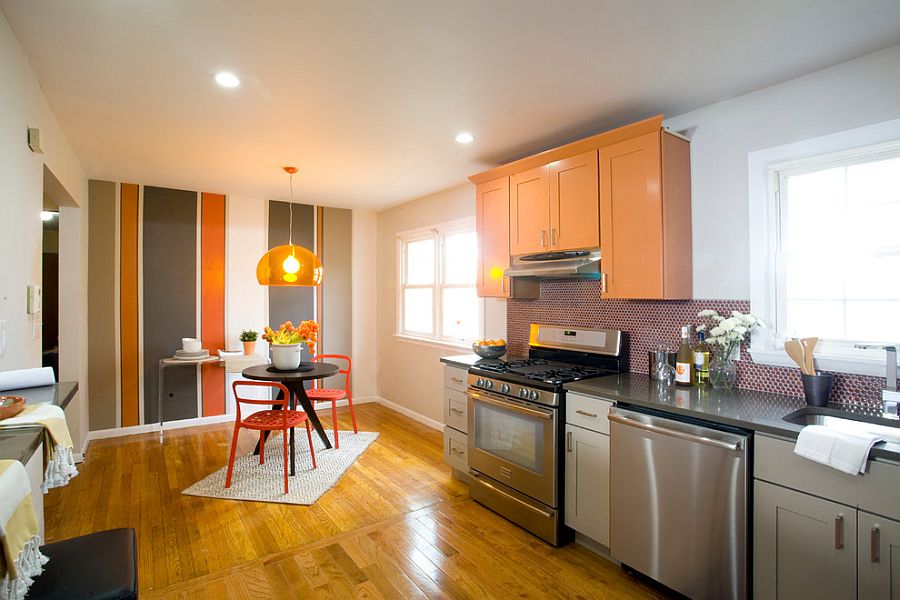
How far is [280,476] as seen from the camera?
143 inches

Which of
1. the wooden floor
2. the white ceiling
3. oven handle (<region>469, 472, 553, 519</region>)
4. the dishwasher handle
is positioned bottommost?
the wooden floor

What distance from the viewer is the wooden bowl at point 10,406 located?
1.25 meters

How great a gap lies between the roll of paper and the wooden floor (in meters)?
1.19

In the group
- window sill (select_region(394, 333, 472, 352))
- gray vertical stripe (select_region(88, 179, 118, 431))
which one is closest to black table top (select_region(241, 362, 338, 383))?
window sill (select_region(394, 333, 472, 352))

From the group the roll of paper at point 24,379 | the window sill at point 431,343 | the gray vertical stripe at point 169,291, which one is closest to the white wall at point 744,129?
the window sill at point 431,343

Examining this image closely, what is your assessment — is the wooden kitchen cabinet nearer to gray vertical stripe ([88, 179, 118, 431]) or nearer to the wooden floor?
the wooden floor

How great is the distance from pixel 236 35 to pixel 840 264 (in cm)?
294

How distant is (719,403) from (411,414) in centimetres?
371

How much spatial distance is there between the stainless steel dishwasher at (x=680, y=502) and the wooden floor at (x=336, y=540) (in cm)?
23

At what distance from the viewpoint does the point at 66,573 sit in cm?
124

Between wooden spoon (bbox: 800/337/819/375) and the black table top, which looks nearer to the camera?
wooden spoon (bbox: 800/337/819/375)

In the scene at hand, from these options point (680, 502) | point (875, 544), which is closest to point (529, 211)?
point (680, 502)

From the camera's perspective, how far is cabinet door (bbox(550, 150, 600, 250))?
287 cm

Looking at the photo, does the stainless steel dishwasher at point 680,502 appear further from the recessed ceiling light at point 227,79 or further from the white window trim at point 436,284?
the recessed ceiling light at point 227,79
